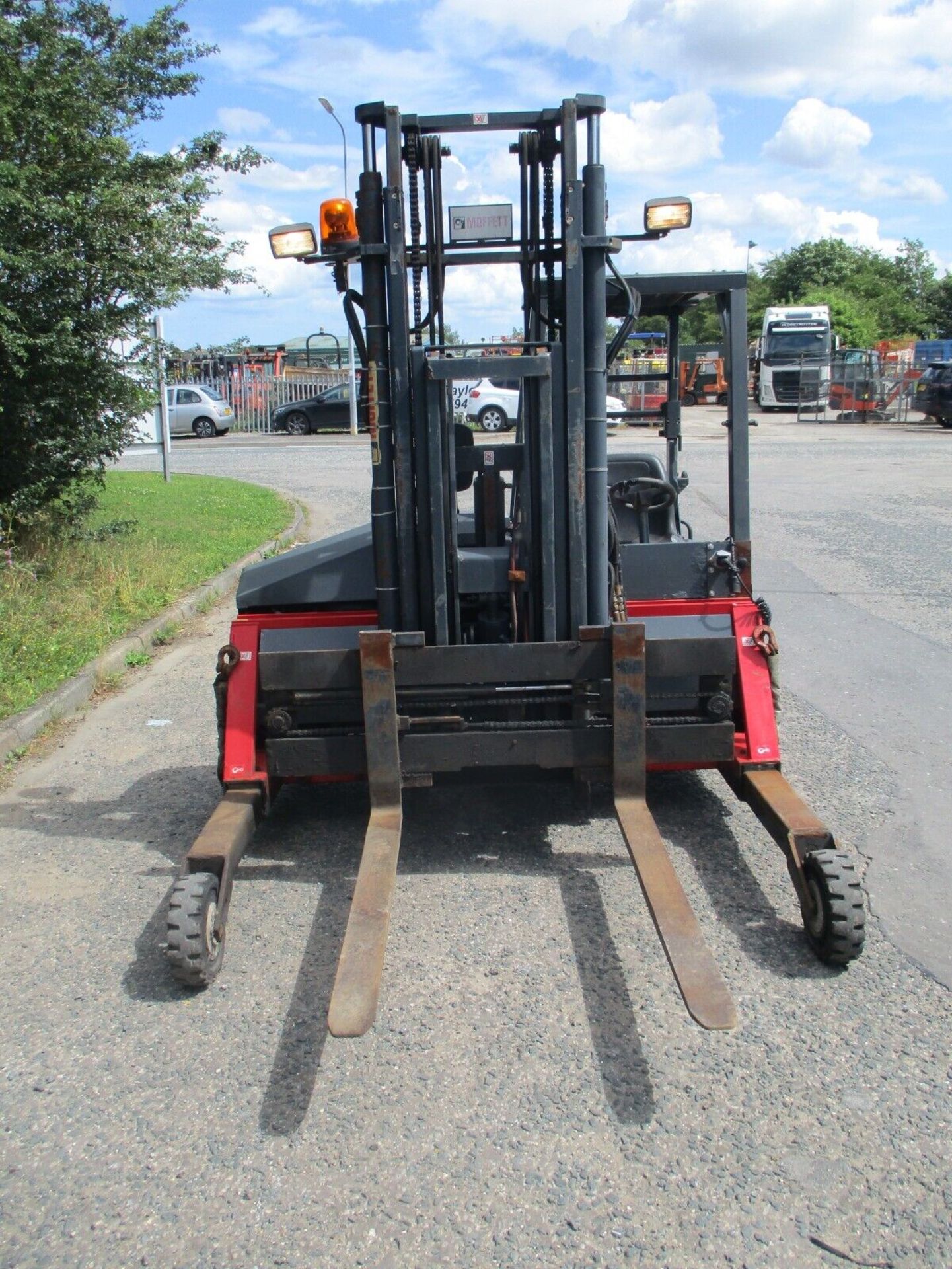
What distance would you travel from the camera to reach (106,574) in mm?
10539

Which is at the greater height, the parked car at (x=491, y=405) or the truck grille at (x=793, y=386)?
the truck grille at (x=793, y=386)

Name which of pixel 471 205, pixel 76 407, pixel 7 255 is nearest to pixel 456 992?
pixel 471 205

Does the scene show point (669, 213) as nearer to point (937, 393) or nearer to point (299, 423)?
point (937, 393)

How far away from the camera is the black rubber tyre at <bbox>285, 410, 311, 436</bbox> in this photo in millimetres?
37562

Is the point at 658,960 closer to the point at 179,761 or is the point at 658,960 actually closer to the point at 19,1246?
the point at 19,1246

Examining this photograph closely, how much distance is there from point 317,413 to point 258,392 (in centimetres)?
345

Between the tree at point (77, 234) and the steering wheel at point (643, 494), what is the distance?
5.92 m

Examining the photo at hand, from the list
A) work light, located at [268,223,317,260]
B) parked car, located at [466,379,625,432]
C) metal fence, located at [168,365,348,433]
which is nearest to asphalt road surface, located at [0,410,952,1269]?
work light, located at [268,223,317,260]

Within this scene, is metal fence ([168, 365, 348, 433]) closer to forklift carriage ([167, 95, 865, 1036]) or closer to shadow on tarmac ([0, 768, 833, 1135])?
shadow on tarmac ([0, 768, 833, 1135])

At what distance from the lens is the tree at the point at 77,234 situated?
31.4 ft

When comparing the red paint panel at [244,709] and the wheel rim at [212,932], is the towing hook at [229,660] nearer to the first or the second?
the red paint panel at [244,709]

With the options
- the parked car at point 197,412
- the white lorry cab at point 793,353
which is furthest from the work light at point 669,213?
the white lorry cab at point 793,353

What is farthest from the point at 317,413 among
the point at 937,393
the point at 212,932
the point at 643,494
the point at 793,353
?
the point at 212,932

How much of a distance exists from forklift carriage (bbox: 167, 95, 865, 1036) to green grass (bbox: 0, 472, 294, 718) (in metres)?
3.04
